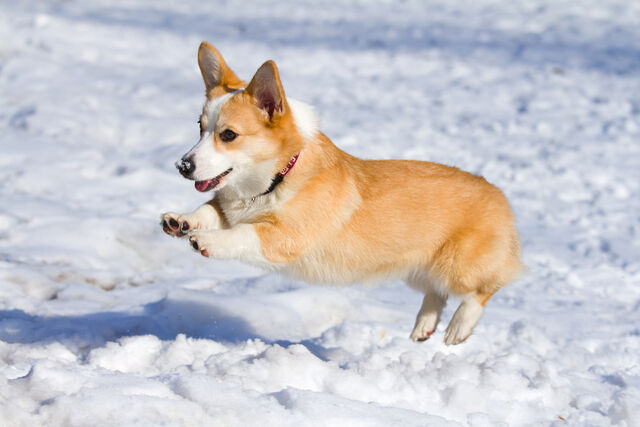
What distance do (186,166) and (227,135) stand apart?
22 cm

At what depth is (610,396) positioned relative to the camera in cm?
271

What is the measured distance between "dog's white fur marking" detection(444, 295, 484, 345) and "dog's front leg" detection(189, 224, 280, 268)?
2.99 feet

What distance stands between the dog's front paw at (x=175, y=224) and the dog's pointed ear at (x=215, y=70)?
574 millimetres

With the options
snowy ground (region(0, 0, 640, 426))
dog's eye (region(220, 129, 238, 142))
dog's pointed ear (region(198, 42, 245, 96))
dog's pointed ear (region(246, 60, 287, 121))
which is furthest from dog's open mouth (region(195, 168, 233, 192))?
snowy ground (region(0, 0, 640, 426))

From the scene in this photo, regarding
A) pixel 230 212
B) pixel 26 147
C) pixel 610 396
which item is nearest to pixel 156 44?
pixel 26 147

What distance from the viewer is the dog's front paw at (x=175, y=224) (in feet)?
8.13

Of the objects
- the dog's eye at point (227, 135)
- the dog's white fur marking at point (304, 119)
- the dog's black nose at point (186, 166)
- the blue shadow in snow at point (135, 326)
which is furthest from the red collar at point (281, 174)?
the blue shadow in snow at point (135, 326)

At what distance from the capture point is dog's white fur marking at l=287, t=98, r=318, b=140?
2.63m

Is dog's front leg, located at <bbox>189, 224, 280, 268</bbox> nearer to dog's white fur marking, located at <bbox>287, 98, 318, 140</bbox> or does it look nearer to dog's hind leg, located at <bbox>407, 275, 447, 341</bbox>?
dog's white fur marking, located at <bbox>287, 98, 318, 140</bbox>

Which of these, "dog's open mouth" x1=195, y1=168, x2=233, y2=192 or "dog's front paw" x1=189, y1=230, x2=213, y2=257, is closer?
"dog's front paw" x1=189, y1=230, x2=213, y2=257

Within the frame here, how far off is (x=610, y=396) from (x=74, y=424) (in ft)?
6.70

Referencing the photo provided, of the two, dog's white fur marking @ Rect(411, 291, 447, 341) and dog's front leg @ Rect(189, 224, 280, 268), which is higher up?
dog's front leg @ Rect(189, 224, 280, 268)

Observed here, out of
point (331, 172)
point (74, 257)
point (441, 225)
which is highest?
point (331, 172)

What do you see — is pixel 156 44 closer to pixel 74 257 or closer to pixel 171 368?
pixel 74 257
